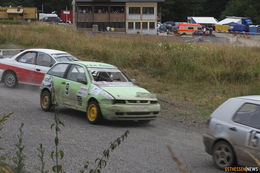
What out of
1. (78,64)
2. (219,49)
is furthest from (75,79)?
(219,49)

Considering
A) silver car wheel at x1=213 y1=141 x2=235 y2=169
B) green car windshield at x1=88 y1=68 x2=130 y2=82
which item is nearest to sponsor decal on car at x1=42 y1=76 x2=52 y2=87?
green car windshield at x1=88 y1=68 x2=130 y2=82

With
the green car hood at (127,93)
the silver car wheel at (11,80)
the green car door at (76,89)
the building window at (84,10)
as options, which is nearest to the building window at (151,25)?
the building window at (84,10)

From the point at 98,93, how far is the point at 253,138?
527cm

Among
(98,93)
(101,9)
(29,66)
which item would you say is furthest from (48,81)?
(101,9)

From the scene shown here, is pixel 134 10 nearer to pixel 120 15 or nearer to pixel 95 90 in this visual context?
pixel 120 15

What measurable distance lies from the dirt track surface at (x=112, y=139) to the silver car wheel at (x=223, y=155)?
0.53ft

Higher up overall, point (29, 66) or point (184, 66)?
point (29, 66)

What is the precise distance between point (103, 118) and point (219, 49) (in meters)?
12.4

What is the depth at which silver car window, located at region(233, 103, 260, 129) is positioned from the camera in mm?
7485

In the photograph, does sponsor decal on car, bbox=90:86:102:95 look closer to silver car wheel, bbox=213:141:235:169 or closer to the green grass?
the green grass

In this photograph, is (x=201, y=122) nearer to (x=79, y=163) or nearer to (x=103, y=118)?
(x=103, y=118)

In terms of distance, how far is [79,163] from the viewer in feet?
26.2

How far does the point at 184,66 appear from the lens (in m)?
21.4

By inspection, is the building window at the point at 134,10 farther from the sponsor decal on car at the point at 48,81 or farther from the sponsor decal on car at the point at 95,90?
the sponsor decal on car at the point at 95,90
